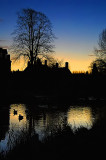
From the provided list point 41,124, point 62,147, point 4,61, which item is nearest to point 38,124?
point 41,124

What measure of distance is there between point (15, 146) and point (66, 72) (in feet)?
193

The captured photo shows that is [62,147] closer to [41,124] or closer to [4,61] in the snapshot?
[41,124]

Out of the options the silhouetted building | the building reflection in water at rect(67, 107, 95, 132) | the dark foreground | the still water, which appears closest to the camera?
the dark foreground

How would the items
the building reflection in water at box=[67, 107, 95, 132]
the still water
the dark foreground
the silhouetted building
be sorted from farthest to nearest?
1. the silhouetted building
2. the building reflection in water at box=[67, 107, 95, 132]
3. the still water
4. the dark foreground

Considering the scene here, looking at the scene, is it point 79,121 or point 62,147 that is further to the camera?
point 79,121

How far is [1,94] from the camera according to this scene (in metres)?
37.8

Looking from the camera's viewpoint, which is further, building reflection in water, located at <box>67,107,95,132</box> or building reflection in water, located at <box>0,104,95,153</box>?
building reflection in water, located at <box>67,107,95,132</box>

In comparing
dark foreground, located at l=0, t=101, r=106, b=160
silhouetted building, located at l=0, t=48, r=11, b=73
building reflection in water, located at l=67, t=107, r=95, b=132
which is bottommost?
building reflection in water, located at l=67, t=107, r=95, b=132

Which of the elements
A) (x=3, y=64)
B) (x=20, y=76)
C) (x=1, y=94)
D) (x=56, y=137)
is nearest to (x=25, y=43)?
(x=1, y=94)

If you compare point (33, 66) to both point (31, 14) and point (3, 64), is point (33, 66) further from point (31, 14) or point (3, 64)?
point (3, 64)

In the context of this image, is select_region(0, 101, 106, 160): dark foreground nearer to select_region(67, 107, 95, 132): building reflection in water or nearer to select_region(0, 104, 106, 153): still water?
select_region(0, 104, 106, 153): still water

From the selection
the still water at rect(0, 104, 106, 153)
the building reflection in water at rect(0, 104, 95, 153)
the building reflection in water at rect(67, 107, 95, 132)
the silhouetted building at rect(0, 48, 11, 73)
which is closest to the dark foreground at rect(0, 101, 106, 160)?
the still water at rect(0, 104, 106, 153)

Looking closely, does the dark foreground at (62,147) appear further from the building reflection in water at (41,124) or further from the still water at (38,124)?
the building reflection in water at (41,124)

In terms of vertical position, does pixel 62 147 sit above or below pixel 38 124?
above
